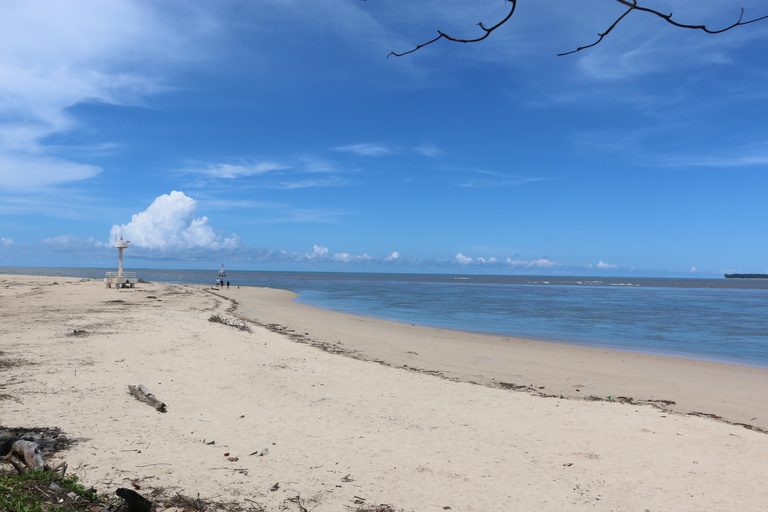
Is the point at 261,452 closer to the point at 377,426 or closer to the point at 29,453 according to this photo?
the point at 377,426

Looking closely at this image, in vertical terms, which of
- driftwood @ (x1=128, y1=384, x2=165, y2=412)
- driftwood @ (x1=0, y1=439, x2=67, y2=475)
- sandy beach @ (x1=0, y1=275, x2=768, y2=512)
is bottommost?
sandy beach @ (x1=0, y1=275, x2=768, y2=512)

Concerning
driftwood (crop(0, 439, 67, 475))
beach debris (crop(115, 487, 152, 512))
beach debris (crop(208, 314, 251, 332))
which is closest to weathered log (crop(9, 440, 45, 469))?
driftwood (crop(0, 439, 67, 475))

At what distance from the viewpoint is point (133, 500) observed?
11.7ft

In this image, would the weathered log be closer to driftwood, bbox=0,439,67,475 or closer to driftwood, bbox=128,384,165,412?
driftwood, bbox=0,439,67,475

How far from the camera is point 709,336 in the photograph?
21406mm

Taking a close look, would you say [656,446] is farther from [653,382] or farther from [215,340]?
[215,340]

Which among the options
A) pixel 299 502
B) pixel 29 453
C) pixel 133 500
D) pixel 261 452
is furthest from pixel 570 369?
pixel 29 453

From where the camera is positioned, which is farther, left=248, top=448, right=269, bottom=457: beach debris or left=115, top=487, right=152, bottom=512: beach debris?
left=248, top=448, right=269, bottom=457: beach debris

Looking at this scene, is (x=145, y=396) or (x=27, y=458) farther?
(x=145, y=396)

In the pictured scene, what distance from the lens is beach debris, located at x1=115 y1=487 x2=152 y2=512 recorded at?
3533 millimetres

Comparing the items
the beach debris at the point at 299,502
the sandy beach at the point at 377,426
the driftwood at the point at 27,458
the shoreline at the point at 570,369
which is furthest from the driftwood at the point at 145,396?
the shoreline at the point at 570,369

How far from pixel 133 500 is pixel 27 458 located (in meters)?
1.57

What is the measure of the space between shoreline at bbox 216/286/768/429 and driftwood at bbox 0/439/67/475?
773 cm

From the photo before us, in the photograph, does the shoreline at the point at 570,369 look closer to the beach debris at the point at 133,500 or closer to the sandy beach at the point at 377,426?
the sandy beach at the point at 377,426
